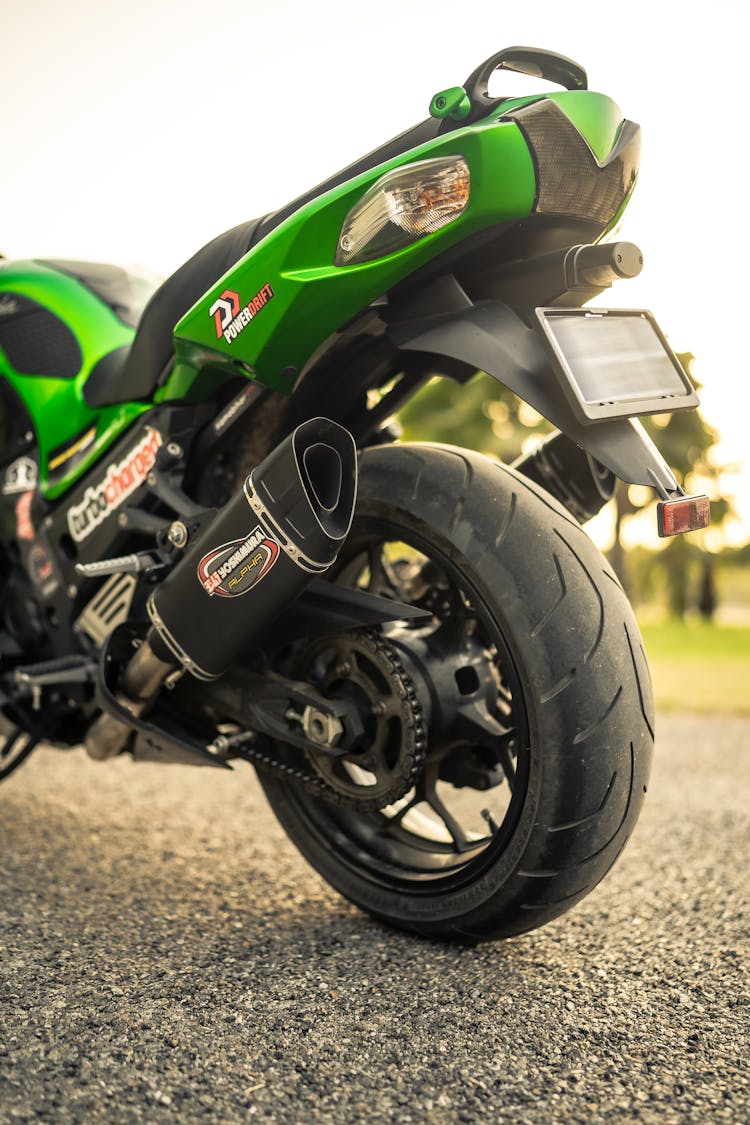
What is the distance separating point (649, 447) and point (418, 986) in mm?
955

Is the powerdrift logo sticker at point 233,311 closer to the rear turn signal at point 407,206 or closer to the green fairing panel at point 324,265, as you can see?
the green fairing panel at point 324,265

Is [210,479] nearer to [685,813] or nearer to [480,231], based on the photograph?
[480,231]

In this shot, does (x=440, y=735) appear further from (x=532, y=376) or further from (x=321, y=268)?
(x=321, y=268)

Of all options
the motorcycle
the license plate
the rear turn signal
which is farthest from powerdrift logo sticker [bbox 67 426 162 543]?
the license plate

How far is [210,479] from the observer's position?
214cm

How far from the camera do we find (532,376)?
161 cm

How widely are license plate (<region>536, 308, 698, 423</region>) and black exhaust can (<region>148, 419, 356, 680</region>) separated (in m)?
0.39

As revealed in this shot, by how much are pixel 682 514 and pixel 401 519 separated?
0.49m

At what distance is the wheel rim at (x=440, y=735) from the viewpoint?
5.85 feet

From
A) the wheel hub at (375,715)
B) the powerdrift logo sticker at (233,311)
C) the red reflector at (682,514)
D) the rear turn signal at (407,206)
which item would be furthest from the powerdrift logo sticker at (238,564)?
the red reflector at (682,514)

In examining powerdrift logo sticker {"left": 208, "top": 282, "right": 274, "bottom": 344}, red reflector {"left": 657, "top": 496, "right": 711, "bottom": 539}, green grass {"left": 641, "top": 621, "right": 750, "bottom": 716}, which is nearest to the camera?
red reflector {"left": 657, "top": 496, "right": 711, "bottom": 539}

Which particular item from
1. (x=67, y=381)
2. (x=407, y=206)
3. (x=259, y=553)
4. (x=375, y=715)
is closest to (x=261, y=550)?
(x=259, y=553)

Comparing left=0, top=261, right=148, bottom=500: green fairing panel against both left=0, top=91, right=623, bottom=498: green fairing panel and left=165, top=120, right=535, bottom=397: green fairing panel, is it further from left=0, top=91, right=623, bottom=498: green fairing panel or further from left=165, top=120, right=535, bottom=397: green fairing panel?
left=165, top=120, right=535, bottom=397: green fairing panel

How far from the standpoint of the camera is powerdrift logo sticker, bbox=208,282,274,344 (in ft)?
5.94
